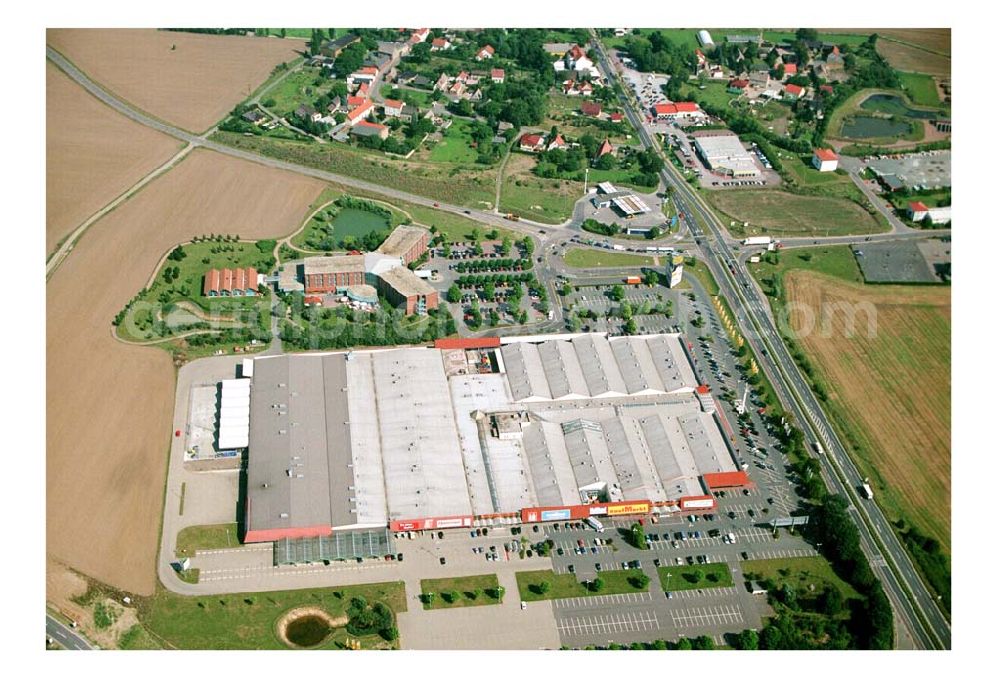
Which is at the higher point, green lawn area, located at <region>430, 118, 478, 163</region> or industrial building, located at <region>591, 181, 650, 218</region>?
green lawn area, located at <region>430, 118, 478, 163</region>

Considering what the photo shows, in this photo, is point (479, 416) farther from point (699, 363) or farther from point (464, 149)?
point (464, 149)

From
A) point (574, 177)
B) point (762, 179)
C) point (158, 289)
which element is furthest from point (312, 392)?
point (762, 179)

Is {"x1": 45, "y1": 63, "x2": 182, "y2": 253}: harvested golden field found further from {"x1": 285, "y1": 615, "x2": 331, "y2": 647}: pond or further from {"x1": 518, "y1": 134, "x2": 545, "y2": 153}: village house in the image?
{"x1": 285, "y1": 615, "x2": 331, "y2": 647}: pond

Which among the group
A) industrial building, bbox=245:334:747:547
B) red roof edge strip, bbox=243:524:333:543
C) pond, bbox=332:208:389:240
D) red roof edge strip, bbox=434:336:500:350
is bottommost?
red roof edge strip, bbox=243:524:333:543

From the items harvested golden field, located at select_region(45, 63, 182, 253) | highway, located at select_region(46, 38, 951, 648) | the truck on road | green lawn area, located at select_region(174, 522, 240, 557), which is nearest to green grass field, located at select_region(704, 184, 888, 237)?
highway, located at select_region(46, 38, 951, 648)

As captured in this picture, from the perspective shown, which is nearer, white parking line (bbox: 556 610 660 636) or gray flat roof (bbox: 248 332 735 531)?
white parking line (bbox: 556 610 660 636)

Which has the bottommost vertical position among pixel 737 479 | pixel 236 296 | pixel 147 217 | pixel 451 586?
pixel 451 586

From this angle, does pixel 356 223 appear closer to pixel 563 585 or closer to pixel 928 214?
pixel 563 585

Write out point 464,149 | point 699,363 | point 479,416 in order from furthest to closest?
point 464,149, point 699,363, point 479,416
